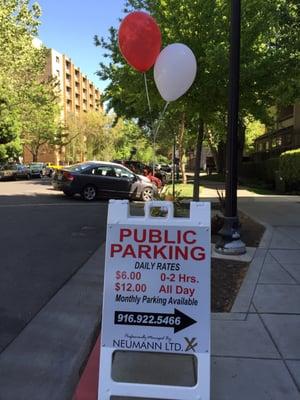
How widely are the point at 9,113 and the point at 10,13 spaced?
439 inches

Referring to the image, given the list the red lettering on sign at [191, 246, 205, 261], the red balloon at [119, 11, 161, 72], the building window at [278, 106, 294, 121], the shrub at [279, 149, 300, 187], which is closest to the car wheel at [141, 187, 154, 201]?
the shrub at [279, 149, 300, 187]

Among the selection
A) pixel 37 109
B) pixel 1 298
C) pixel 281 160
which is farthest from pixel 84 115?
pixel 1 298

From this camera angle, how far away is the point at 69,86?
115m

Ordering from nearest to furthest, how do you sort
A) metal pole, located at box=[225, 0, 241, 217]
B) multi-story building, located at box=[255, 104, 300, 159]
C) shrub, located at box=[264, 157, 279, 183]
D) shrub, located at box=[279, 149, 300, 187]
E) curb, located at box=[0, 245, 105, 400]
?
curb, located at box=[0, 245, 105, 400] → metal pole, located at box=[225, 0, 241, 217] → shrub, located at box=[279, 149, 300, 187] → shrub, located at box=[264, 157, 279, 183] → multi-story building, located at box=[255, 104, 300, 159]

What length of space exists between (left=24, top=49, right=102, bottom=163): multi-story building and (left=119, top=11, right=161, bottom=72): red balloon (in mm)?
87950

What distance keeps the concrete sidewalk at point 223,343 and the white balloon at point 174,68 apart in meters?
2.83

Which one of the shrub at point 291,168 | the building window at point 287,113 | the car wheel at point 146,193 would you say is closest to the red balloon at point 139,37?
the car wheel at point 146,193

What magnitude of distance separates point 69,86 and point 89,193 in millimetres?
A: 99917

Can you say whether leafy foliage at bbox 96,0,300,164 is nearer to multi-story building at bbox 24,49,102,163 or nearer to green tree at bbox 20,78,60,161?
green tree at bbox 20,78,60,161

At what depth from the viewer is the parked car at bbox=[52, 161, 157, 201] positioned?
19062mm

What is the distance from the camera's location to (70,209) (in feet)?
50.8

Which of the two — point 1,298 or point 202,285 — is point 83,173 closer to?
point 1,298

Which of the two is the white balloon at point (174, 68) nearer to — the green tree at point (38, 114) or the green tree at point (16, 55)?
the green tree at point (16, 55)

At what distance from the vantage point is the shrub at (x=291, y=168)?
21.7 m
